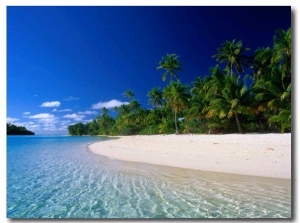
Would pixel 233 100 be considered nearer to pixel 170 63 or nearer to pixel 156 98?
pixel 170 63

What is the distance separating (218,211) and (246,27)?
2724 millimetres

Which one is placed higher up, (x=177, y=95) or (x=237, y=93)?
(x=177, y=95)

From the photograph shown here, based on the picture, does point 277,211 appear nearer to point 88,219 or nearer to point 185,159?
point 88,219

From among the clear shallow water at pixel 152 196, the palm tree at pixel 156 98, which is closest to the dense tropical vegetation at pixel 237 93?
the clear shallow water at pixel 152 196

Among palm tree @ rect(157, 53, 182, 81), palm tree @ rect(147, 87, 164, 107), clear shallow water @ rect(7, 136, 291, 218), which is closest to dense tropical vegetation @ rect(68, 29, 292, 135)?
palm tree @ rect(157, 53, 182, 81)

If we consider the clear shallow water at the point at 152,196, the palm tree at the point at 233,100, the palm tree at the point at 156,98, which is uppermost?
the palm tree at the point at 156,98

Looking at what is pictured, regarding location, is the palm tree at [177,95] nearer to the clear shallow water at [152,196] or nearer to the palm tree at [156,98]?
the palm tree at [156,98]

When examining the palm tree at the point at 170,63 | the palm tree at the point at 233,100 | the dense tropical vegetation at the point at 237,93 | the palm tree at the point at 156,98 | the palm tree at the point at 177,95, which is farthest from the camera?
the palm tree at the point at 156,98

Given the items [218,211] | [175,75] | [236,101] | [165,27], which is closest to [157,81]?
[165,27]

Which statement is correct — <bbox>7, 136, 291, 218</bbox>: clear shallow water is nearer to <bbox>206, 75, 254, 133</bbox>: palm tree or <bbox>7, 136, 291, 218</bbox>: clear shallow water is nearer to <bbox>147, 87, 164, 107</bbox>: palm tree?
<bbox>206, 75, 254, 133</bbox>: palm tree

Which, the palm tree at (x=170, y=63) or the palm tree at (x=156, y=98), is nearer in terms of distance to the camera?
the palm tree at (x=170, y=63)

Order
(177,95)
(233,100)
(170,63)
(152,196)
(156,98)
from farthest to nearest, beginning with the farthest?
(156,98) < (177,95) < (233,100) < (170,63) < (152,196)

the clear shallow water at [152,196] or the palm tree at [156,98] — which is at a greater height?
the palm tree at [156,98]

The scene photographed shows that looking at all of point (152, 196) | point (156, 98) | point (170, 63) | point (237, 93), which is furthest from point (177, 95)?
point (152, 196)
